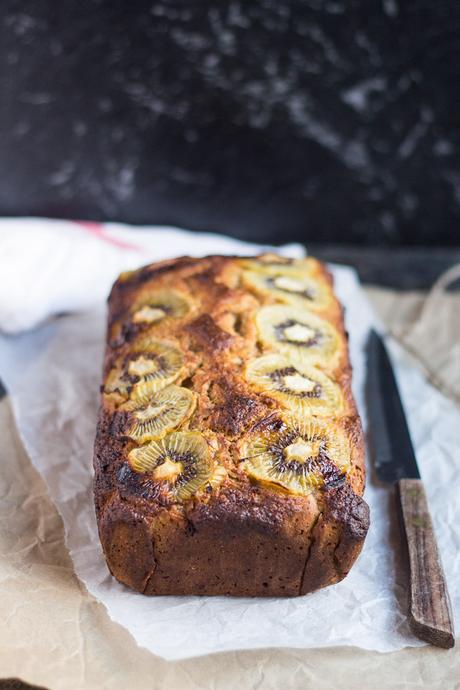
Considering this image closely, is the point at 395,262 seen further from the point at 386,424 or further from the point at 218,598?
the point at 218,598

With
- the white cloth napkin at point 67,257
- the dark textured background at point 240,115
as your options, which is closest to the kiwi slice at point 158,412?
the white cloth napkin at point 67,257

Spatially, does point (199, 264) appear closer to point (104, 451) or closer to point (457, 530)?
point (104, 451)

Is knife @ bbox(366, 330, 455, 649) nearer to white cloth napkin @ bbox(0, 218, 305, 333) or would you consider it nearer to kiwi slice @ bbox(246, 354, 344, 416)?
kiwi slice @ bbox(246, 354, 344, 416)

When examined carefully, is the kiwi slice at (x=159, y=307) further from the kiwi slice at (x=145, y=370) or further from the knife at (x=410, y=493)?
the knife at (x=410, y=493)

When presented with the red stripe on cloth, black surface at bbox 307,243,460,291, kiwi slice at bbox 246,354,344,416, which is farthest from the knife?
the red stripe on cloth

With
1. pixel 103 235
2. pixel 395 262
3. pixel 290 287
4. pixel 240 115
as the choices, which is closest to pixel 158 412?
pixel 290 287

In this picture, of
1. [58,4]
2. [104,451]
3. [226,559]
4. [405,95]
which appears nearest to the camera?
[226,559]

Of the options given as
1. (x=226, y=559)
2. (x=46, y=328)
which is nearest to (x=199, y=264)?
(x=46, y=328)
